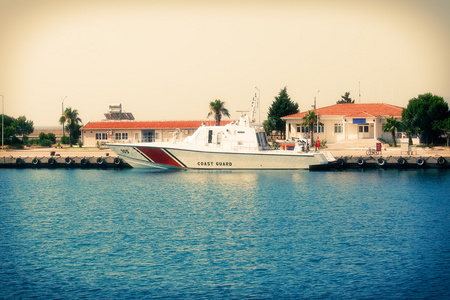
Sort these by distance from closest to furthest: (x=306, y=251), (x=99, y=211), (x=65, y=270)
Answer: (x=65, y=270) < (x=306, y=251) < (x=99, y=211)

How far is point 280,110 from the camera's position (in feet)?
265

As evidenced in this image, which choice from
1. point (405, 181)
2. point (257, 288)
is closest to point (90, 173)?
point (405, 181)

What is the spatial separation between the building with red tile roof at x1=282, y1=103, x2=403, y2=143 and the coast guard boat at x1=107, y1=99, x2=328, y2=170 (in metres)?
21.6

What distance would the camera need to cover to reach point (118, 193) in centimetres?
3653

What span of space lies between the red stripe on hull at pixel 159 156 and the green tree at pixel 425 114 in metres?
30.1

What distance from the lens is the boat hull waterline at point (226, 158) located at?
46875mm

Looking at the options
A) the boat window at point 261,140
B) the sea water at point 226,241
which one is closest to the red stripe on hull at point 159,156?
the boat window at point 261,140

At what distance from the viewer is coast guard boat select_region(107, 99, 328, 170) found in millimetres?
46938

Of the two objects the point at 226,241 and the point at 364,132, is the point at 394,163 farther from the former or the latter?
the point at 226,241

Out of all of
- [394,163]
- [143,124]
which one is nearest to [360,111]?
[394,163]

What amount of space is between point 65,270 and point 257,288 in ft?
21.4

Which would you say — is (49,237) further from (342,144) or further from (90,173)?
(342,144)

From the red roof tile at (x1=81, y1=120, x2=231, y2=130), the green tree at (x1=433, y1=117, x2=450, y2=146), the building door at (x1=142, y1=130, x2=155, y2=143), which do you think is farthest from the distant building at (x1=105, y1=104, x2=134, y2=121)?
the green tree at (x1=433, y1=117, x2=450, y2=146)

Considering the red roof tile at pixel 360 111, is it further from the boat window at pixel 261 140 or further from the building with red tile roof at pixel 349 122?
the boat window at pixel 261 140
